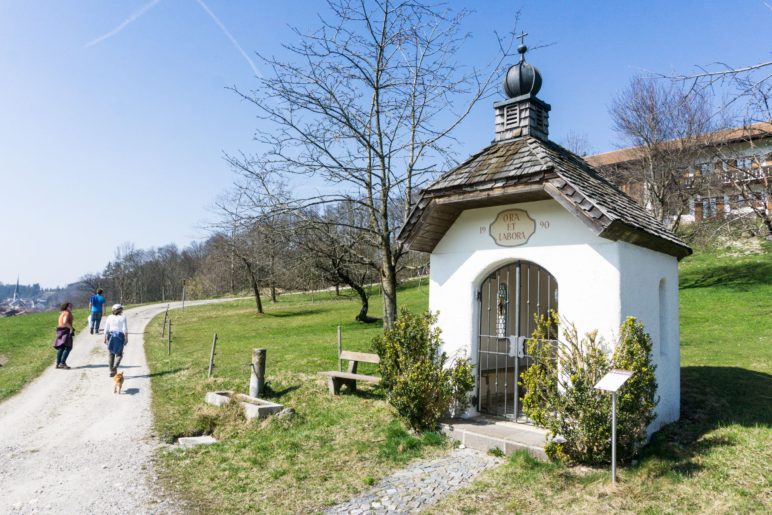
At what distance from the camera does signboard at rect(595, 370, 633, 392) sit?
5.42m

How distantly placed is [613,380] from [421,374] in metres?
2.81

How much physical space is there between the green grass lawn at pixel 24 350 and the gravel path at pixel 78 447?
0.47 metres

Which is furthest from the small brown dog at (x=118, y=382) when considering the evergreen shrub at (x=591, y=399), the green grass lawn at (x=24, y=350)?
the evergreen shrub at (x=591, y=399)

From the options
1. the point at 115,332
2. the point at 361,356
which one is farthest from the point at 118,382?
the point at 361,356

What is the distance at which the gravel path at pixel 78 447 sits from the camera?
5832 millimetres

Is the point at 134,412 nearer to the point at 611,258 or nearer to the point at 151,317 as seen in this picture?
the point at 611,258

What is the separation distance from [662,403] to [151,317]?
3025 cm

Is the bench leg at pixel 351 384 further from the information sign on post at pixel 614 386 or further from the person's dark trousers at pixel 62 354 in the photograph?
the person's dark trousers at pixel 62 354

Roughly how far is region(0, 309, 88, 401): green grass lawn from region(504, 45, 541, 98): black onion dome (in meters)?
12.1

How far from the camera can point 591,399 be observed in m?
6.01

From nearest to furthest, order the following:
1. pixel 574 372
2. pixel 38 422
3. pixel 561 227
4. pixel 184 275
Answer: pixel 574 372, pixel 561 227, pixel 38 422, pixel 184 275

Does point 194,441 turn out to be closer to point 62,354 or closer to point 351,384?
point 351,384

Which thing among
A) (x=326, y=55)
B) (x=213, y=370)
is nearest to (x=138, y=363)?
(x=213, y=370)

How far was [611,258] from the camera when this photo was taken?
6.52 metres
